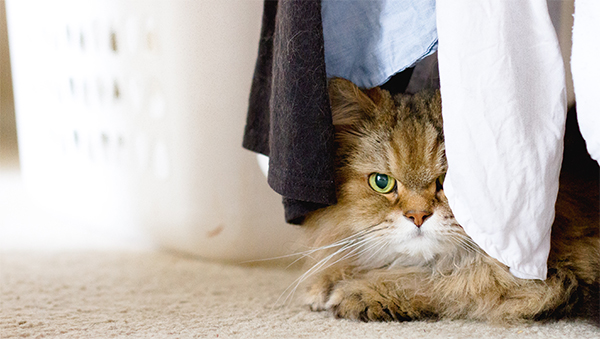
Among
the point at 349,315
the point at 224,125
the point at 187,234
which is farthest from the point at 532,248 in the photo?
the point at 187,234

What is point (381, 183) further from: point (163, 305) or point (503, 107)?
point (163, 305)

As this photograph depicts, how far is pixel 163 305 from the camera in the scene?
3.99 ft

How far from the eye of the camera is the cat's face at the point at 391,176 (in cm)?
103

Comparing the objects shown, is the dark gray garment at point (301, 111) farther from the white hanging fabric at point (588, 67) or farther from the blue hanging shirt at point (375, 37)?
the white hanging fabric at point (588, 67)

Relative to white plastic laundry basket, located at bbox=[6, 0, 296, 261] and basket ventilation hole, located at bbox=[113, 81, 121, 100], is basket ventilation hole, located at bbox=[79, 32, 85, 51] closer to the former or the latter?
white plastic laundry basket, located at bbox=[6, 0, 296, 261]

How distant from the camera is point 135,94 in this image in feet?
4.73

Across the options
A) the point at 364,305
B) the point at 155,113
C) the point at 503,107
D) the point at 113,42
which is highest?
the point at 113,42

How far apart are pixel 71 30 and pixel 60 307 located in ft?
2.46

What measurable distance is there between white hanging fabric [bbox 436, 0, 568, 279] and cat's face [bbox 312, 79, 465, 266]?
6.7 inches

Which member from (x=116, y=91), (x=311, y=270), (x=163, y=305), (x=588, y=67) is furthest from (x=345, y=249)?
(x=116, y=91)

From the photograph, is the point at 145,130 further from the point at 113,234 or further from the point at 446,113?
the point at 446,113

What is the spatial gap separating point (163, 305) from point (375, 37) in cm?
75

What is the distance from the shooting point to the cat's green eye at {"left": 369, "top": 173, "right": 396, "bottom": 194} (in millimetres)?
1091

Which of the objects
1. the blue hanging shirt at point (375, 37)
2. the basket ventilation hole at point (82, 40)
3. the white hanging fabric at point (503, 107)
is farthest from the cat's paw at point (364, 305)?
the basket ventilation hole at point (82, 40)
